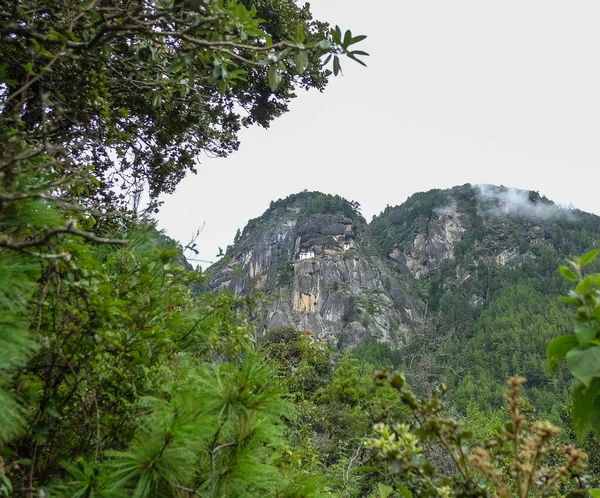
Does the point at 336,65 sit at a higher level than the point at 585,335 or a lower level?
higher

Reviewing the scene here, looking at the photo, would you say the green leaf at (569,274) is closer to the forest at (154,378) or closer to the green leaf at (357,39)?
the forest at (154,378)

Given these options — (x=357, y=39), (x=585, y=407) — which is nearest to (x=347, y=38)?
(x=357, y=39)

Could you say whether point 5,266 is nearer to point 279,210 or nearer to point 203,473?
point 203,473

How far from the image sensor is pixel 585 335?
76 cm

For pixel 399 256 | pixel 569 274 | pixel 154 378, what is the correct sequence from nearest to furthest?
pixel 569 274 < pixel 154 378 < pixel 399 256

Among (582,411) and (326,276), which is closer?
(582,411)

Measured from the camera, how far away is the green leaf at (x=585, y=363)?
71 cm

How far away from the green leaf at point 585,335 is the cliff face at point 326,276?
5840 centimetres

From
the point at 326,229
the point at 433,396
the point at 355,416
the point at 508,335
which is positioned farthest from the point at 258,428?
the point at 326,229

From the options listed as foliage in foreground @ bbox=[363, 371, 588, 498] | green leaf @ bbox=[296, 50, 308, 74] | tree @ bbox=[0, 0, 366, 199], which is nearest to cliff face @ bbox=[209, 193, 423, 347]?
tree @ bbox=[0, 0, 366, 199]

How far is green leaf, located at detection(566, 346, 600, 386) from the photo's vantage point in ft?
2.34

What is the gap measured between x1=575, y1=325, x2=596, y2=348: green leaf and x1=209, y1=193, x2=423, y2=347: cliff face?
58.4 meters

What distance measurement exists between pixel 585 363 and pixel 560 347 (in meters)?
0.10

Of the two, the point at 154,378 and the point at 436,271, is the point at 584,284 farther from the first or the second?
the point at 436,271
